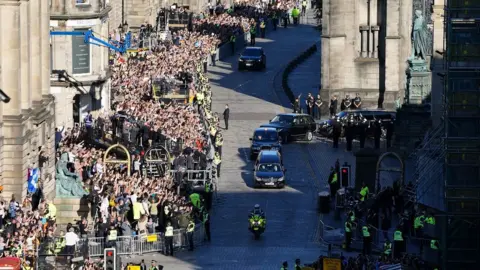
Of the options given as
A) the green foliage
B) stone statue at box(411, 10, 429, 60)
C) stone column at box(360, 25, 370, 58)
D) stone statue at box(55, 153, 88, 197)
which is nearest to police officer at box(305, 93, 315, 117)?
stone column at box(360, 25, 370, 58)

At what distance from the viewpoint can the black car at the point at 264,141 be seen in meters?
89.1

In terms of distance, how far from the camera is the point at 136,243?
69875 millimetres

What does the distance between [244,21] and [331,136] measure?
38.1m

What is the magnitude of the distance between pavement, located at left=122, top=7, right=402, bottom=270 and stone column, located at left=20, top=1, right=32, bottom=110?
6.99 m

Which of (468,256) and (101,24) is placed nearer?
(468,256)

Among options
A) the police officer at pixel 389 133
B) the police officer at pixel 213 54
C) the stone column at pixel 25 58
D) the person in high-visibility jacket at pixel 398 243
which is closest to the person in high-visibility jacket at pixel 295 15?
the police officer at pixel 213 54

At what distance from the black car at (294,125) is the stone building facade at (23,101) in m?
20.3

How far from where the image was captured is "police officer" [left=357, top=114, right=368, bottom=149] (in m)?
92.4

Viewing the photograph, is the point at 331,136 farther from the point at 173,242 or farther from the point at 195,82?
the point at 173,242

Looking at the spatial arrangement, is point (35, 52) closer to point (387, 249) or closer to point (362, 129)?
point (387, 249)

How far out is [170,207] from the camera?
237 ft

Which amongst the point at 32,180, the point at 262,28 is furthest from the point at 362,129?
the point at 262,28

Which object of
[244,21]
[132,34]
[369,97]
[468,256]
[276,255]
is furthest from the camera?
[244,21]

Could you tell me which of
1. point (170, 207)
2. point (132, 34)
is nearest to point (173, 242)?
point (170, 207)
